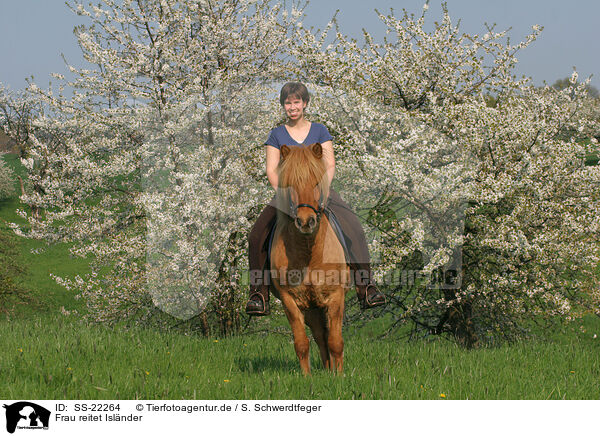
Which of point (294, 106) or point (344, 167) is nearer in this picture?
point (294, 106)

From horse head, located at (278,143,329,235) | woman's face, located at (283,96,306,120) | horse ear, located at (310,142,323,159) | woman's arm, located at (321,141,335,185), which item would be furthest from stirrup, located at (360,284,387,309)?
woman's face, located at (283,96,306,120)

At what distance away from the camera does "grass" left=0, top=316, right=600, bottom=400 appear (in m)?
4.78

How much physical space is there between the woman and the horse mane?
654mm

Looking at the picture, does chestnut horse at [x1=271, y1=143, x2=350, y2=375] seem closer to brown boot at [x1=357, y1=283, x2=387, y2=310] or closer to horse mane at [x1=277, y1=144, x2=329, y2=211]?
horse mane at [x1=277, y1=144, x2=329, y2=211]

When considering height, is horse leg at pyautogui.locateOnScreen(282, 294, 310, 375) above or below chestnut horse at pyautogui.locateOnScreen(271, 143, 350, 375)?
below

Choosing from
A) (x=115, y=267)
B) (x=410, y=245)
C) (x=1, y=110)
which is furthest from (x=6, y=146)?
(x=410, y=245)

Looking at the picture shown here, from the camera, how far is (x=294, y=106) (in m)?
5.88

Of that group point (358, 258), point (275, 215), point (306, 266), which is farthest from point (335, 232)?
point (275, 215)

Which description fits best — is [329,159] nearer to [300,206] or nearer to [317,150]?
[317,150]

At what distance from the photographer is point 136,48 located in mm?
11711

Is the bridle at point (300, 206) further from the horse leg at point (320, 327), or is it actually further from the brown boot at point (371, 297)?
the horse leg at point (320, 327)
